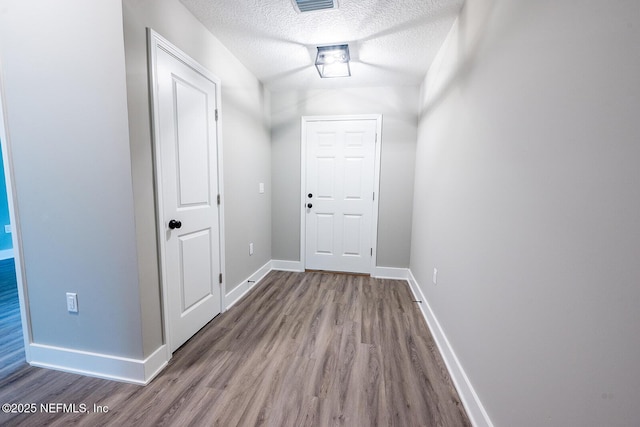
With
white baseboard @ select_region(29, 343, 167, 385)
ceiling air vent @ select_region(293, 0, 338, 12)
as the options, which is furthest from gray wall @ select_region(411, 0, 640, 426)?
white baseboard @ select_region(29, 343, 167, 385)

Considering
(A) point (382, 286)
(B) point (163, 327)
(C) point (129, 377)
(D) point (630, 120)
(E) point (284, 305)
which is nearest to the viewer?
(D) point (630, 120)

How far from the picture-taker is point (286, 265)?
3471mm

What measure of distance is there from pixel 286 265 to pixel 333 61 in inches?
99.3

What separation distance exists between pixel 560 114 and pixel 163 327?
2218 mm

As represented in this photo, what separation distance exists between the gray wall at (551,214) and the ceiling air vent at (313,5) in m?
0.89

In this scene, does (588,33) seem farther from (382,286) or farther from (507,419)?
(382,286)

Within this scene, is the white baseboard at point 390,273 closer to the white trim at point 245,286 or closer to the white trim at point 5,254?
the white trim at point 245,286

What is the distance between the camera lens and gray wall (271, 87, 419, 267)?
10.0 ft

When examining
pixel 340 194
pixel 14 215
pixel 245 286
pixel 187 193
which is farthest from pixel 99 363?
pixel 340 194

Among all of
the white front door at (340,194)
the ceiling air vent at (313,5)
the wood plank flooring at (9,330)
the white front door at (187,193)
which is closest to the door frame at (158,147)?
the white front door at (187,193)

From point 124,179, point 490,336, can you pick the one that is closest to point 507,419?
point 490,336

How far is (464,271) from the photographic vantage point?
4.84 feet

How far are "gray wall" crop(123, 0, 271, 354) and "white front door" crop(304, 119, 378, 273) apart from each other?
0.62 m

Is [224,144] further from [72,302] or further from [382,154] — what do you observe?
[382,154]
